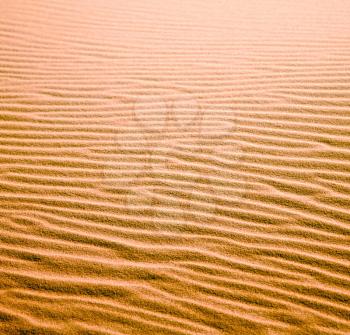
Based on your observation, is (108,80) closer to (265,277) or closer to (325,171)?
(325,171)

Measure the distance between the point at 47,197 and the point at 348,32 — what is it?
3764 mm

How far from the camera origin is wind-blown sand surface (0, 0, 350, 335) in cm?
231

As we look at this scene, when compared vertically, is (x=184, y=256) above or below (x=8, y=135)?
below

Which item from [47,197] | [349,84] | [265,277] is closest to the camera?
[265,277]

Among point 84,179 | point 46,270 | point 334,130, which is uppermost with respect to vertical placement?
point 334,130

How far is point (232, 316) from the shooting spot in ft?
7.39

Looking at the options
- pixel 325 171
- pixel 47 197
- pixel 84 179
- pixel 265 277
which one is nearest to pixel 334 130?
pixel 325 171

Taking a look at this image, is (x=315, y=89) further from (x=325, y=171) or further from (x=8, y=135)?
(x=8, y=135)

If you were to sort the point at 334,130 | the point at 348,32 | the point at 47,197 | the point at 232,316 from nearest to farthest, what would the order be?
1. the point at 232,316
2. the point at 47,197
3. the point at 334,130
4. the point at 348,32

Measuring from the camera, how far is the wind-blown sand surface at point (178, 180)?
2314 millimetres

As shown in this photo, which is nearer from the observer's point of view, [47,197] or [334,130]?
[47,197]

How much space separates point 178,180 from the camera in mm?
3043

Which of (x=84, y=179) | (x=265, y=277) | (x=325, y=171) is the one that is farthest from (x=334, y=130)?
(x=84, y=179)

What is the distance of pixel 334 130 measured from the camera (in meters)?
3.31
